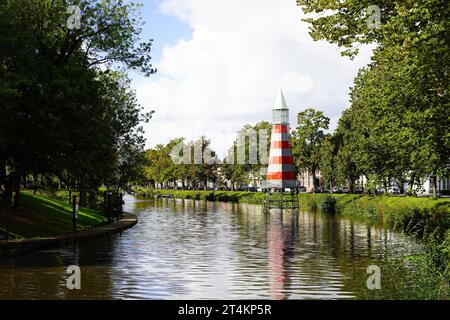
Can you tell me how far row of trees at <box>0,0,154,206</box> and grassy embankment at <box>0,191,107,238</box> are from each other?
134 cm

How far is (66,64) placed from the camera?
28.1 m

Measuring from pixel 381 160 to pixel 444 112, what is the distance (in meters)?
26.5

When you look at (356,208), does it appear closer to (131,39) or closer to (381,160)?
(381,160)

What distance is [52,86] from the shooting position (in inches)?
1002

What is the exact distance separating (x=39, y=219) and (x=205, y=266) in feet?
42.1

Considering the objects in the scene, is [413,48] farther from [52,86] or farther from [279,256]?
[52,86]

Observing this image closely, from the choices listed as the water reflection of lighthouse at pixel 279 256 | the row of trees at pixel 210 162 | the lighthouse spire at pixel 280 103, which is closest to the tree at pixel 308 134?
the row of trees at pixel 210 162

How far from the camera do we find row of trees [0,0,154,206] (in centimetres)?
2459

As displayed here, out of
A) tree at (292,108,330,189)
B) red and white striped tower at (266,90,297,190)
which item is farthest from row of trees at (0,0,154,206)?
tree at (292,108,330,189)

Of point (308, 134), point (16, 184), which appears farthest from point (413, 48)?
point (308, 134)

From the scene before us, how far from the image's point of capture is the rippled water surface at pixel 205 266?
13773mm

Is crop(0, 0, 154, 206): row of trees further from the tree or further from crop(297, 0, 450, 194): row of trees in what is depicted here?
the tree

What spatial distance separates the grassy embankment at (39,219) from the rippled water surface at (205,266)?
263 cm
